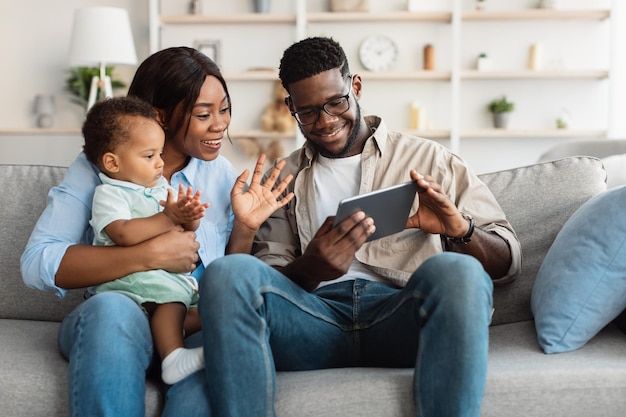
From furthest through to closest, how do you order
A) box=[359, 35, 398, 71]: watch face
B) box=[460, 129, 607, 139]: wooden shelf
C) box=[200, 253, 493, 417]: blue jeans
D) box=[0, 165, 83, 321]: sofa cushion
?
box=[359, 35, 398, 71]: watch face < box=[460, 129, 607, 139]: wooden shelf < box=[0, 165, 83, 321]: sofa cushion < box=[200, 253, 493, 417]: blue jeans

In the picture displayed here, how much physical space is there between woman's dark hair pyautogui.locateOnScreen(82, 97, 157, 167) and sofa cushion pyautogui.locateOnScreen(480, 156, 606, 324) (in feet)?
3.12

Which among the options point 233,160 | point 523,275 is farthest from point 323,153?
point 233,160

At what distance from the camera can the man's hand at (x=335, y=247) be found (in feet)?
5.14

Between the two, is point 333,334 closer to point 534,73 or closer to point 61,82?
point 534,73

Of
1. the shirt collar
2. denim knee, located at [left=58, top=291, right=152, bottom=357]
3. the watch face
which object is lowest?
denim knee, located at [left=58, top=291, right=152, bottom=357]

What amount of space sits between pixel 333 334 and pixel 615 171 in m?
1.14

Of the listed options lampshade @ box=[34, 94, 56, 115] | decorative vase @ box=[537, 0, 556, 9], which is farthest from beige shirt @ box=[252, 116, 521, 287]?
lampshade @ box=[34, 94, 56, 115]

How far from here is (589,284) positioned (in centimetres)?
161

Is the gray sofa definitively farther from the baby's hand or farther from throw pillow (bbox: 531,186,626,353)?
the baby's hand

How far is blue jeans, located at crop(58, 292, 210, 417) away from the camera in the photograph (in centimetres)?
143

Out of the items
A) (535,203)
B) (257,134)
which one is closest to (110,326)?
(535,203)

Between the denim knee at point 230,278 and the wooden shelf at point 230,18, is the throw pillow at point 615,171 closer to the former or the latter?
the denim knee at point 230,278

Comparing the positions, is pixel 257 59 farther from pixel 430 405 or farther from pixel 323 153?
pixel 430 405

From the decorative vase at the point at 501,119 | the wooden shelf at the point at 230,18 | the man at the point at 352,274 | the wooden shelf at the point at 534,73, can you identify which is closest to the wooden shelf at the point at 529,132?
the decorative vase at the point at 501,119
